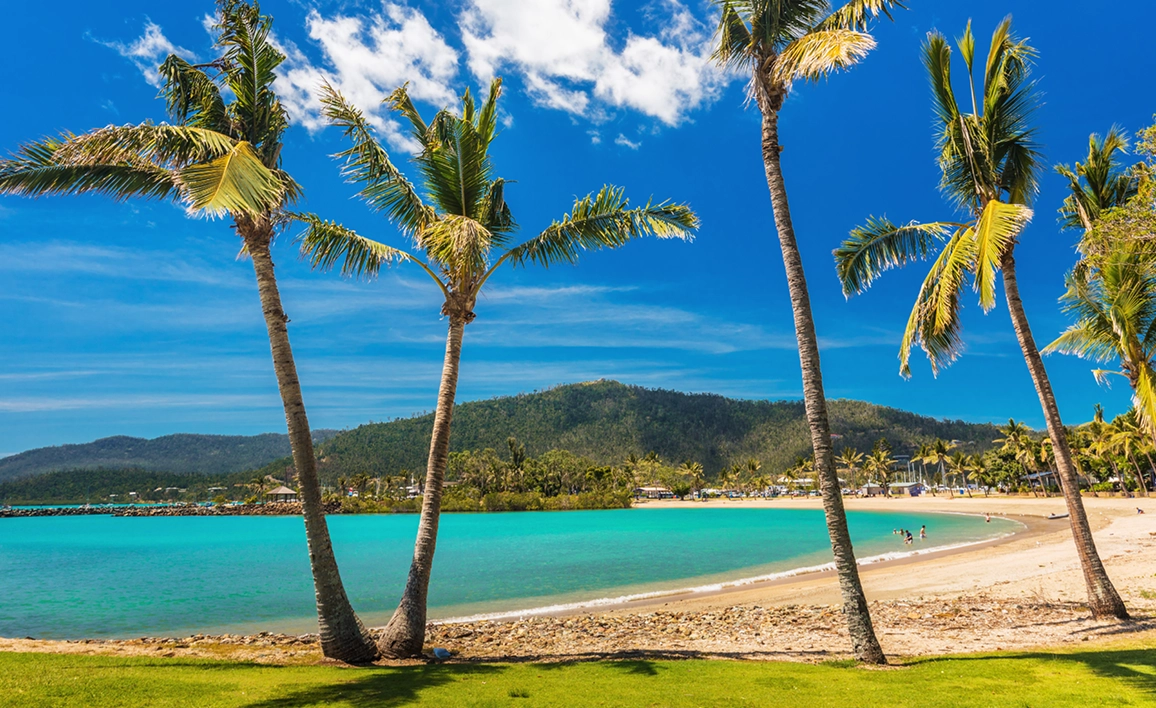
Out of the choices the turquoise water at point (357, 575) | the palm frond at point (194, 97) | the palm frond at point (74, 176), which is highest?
the palm frond at point (194, 97)

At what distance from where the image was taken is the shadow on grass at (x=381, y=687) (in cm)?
571

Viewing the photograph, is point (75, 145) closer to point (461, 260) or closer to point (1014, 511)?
point (461, 260)

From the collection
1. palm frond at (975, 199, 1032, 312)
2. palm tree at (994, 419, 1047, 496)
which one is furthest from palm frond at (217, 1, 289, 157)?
palm tree at (994, 419, 1047, 496)

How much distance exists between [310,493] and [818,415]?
23.1 ft

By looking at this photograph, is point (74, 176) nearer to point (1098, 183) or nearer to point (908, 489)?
point (1098, 183)

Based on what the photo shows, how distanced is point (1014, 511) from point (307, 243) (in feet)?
216

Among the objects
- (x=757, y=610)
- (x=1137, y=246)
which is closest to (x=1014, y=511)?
(x=757, y=610)

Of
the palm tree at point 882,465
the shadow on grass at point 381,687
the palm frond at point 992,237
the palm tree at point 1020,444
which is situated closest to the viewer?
the shadow on grass at point 381,687

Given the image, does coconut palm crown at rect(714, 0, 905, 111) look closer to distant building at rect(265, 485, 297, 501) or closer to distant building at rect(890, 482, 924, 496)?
distant building at rect(890, 482, 924, 496)

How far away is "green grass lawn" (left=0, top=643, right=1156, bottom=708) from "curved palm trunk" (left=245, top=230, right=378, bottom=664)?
777 millimetres

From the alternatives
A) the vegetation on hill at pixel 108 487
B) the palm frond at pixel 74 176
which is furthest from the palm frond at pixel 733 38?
the vegetation on hill at pixel 108 487

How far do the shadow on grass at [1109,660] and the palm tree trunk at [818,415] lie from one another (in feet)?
2.54

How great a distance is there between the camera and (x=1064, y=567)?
1881 cm

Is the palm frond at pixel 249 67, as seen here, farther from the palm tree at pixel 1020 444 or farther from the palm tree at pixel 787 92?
the palm tree at pixel 1020 444
